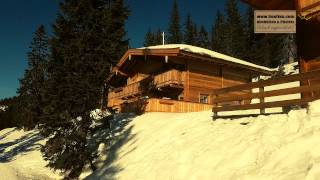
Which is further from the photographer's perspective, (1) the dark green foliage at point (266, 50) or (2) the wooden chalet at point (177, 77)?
(1) the dark green foliage at point (266, 50)

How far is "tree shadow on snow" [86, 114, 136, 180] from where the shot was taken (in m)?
18.2

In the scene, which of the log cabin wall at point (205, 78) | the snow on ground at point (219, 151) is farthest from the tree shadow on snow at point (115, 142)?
the log cabin wall at point (205, 78)

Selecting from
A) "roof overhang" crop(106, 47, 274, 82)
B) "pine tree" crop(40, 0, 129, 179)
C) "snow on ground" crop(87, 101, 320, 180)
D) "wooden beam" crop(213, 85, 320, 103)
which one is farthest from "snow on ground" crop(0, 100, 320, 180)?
"roof overhang" crop(106, 47, 274, 82)

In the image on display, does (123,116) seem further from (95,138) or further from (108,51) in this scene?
(108,51)

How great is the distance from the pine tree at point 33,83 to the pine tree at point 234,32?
1295 inches

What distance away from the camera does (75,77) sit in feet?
70.9

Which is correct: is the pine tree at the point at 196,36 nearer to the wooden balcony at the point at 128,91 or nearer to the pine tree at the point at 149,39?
the pine tree at the point at 149,39

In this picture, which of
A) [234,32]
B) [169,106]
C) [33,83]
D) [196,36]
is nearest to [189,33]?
[196,36]

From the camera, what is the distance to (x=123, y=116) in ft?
99.5

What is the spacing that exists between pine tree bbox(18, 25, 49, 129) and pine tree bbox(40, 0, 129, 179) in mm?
21745

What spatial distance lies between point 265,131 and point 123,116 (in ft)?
60.0

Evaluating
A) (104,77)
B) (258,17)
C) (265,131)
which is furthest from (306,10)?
(104,77)

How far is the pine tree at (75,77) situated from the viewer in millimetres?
21031

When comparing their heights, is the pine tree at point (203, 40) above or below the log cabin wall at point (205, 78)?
above
